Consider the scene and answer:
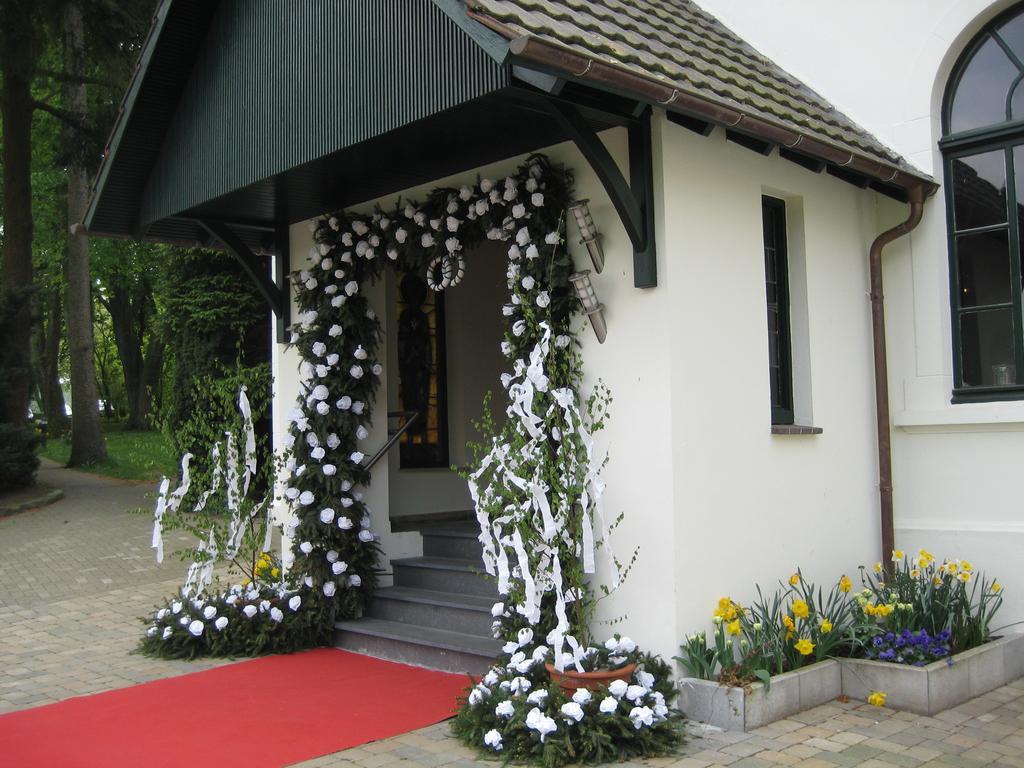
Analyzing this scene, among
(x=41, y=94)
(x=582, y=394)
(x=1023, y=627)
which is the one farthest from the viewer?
(x=41, y=94)

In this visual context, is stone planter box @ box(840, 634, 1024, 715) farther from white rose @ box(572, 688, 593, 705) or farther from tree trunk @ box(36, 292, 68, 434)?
tree trunk @ box(36, 292, 68, 434)

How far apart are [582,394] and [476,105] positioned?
1.74 m

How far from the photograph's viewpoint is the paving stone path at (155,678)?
15.3ft

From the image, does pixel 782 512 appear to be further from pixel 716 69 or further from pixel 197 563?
pixel 197 563

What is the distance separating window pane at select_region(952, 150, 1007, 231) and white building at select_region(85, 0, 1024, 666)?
0.02 meters

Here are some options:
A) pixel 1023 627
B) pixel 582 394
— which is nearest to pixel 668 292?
pixel 582 394

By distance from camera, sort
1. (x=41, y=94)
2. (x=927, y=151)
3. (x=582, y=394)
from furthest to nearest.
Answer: (x=41, y=94), (x=927, y=151), (x=582, y=394)

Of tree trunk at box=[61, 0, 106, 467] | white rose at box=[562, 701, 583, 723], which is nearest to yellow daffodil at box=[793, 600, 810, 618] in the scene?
white rose at box=[562, 701, 583, 723]

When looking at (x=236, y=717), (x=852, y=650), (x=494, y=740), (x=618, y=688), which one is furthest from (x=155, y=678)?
(x=852, y=650)

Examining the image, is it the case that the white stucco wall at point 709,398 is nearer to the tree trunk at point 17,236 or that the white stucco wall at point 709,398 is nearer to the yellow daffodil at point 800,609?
the yellow daffodil at point 800,609

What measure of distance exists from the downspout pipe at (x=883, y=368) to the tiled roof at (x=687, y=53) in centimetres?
32

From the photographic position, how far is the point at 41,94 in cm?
2242

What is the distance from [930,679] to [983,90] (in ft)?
13.9

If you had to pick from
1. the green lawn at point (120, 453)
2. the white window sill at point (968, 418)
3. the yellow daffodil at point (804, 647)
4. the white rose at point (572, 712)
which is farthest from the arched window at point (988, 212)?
the green lawn at point (120, 453)
